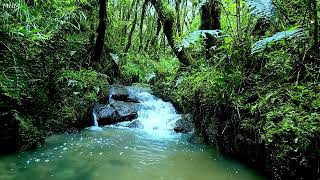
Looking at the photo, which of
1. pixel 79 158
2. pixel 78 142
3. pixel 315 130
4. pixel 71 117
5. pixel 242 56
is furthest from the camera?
pixel 71 117

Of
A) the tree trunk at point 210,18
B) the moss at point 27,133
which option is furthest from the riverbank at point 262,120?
the moss at point 27,133

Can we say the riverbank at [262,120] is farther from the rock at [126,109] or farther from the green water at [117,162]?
the rock at [126,109]

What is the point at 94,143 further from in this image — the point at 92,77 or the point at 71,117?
the point at 92,77

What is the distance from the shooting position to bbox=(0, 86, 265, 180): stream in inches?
182

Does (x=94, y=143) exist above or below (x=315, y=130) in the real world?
below

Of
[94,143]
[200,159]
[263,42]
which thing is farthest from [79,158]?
[263,42]

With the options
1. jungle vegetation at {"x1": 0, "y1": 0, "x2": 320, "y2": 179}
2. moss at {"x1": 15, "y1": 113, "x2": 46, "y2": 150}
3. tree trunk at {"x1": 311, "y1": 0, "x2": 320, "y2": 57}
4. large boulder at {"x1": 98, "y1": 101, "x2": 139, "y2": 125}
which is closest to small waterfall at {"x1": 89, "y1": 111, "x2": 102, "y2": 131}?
large boulder at {"x1": 98, "y1": 101, "x2": 139, "y2": 125}

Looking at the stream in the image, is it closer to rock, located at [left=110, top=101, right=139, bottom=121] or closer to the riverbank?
the riverbank

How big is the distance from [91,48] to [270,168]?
8.21m

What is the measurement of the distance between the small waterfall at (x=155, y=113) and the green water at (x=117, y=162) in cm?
243

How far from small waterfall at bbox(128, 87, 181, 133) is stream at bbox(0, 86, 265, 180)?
1.62 meters

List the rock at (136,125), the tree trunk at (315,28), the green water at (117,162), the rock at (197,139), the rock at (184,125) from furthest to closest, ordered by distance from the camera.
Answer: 1. the rock at (136,125)
2. the rock at (184,125)
3. the rock at (197,139)
4. the green water at (117,162)
5. the tree trunk at (315,28)

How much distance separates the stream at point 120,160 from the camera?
4621 mm

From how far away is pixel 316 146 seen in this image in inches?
126
